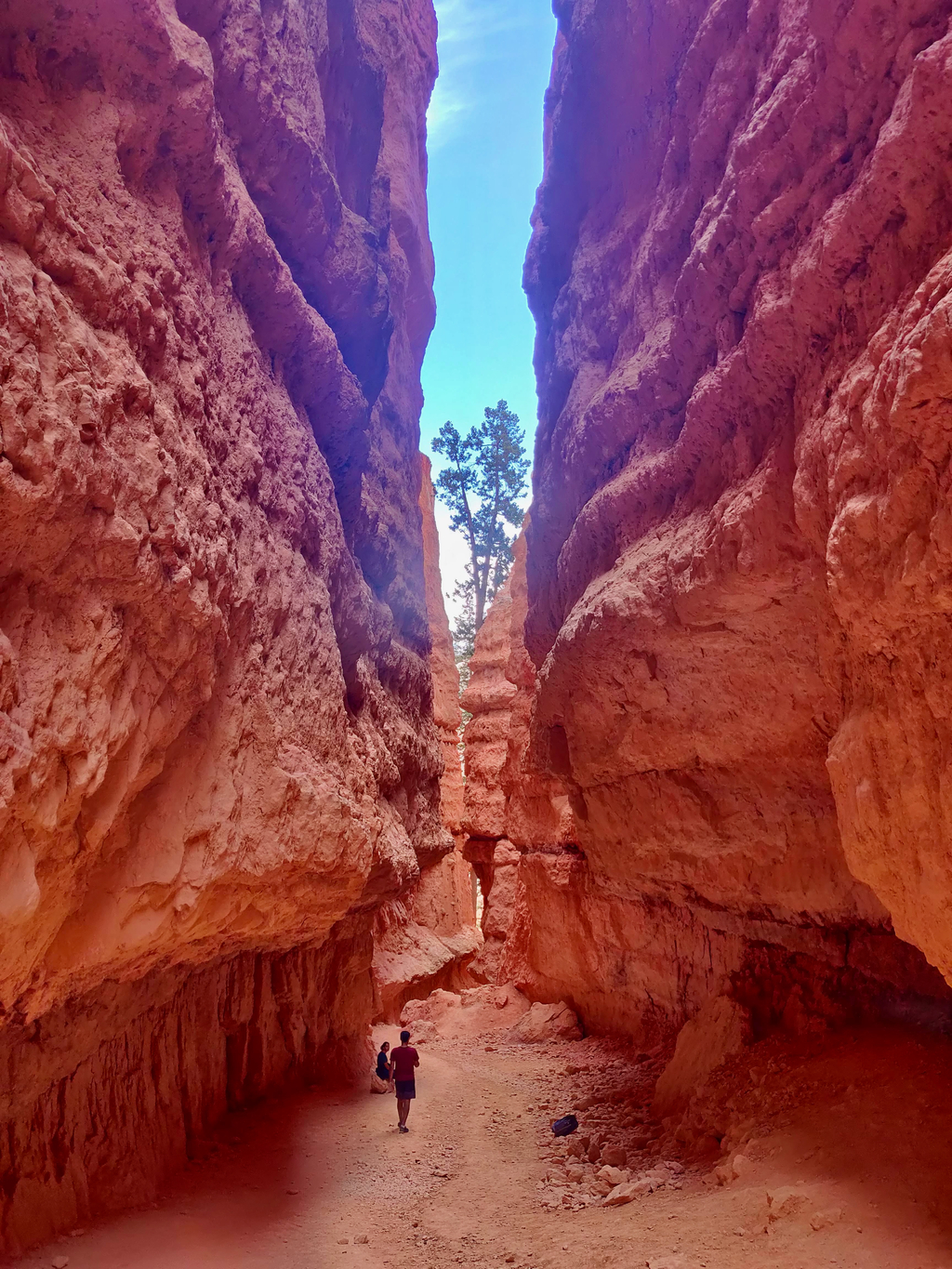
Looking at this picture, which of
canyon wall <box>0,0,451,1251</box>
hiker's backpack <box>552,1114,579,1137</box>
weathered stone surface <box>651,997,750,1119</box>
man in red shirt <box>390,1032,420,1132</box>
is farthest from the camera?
man in red shirt <box>390,1032,420,1132</box>

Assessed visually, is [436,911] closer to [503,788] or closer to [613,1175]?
[503,788]

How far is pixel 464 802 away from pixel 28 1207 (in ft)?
55.6

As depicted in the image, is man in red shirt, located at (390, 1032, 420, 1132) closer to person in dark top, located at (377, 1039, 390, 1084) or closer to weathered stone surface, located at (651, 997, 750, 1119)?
person in dark top, located at (377, 1039, 390, 1084)

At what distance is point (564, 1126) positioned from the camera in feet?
27.3

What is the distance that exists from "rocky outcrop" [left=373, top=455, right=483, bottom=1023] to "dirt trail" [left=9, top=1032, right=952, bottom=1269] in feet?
16.1

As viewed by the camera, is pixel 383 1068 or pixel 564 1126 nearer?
pixel 564 1126

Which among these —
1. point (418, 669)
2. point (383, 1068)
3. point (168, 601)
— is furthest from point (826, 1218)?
point (418, 669)

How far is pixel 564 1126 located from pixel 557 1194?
1.71m

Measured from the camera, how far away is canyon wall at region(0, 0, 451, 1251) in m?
3.94

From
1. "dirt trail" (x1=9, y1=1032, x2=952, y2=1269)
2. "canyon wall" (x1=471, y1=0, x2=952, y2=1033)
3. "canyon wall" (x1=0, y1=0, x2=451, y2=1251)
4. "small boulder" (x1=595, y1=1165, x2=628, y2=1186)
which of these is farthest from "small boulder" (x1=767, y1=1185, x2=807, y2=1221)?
"canyon wall" (x1=0, y1=0, x2=451, y2=1251)

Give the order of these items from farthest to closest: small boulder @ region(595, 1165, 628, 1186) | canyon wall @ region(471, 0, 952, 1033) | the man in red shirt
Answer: the man in red shirt
small boulder @ region(595, 1165, 628, 1186)
canyon wall @ region(471, 0, 952, 1033)

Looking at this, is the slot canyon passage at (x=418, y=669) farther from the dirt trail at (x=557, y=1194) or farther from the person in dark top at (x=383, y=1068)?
the person in dark top at (x=383, y=1068)

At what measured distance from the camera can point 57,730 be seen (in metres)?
3.84

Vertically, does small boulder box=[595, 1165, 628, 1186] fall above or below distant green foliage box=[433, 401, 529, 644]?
below
